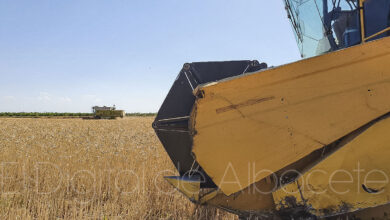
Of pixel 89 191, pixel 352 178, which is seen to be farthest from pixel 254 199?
pixel 89 191

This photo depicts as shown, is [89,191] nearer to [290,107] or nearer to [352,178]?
[290,107]

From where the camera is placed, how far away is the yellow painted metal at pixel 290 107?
131 centimetres

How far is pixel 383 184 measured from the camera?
134cm

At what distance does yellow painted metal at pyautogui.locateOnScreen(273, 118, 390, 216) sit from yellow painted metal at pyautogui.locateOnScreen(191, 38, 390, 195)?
9 cm

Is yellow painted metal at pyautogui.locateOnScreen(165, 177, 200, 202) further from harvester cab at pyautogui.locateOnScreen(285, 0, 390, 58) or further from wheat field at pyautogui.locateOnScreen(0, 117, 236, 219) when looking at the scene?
harvester cab at pyautogui.locateOnScreen(285, 0, 390, 58)

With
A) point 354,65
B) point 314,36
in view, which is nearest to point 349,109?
point 354,65

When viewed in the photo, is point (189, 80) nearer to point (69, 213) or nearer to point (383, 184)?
point (383, 184)

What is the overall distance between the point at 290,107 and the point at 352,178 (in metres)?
0.50

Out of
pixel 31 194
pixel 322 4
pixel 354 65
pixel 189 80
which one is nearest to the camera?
pixel 354 65

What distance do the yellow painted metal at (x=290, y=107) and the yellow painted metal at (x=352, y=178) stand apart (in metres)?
0.09

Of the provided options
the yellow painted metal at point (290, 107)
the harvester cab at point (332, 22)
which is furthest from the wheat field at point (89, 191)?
the harvester cab at point (332, 22)

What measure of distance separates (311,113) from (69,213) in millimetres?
2532

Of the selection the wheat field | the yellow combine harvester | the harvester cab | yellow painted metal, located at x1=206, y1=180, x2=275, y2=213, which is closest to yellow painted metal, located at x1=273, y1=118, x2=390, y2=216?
the yellow combine harvester

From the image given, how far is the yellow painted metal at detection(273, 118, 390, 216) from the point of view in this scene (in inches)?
52.2
